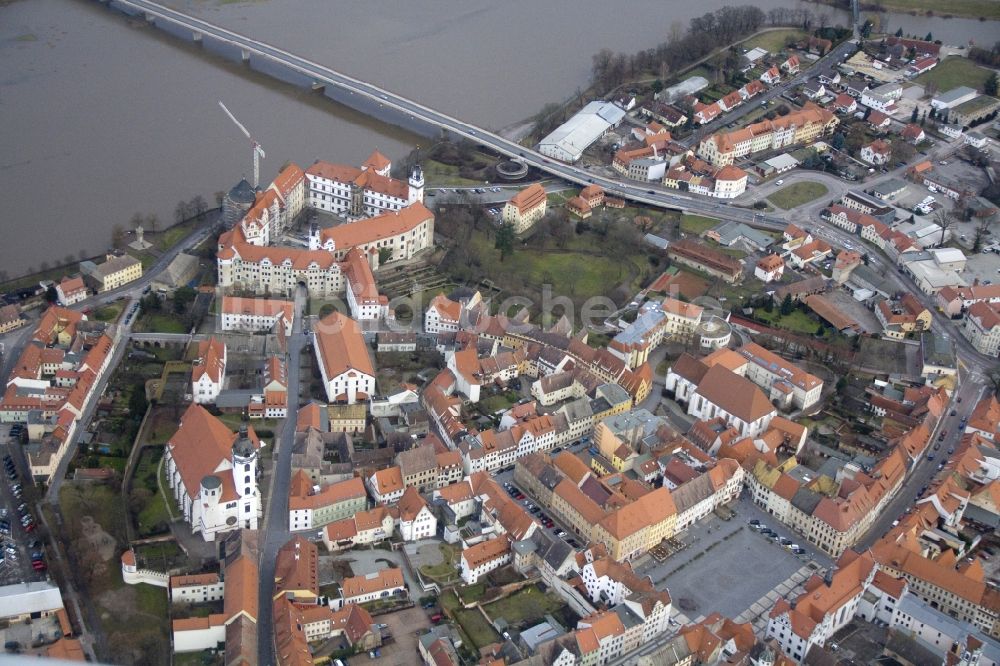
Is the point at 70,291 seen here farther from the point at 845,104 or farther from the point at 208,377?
the point at 845,104

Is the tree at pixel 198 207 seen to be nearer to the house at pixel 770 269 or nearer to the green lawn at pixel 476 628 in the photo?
the house at pixel 770 269

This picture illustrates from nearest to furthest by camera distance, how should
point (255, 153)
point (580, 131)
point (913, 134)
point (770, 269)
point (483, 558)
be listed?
point (483, 558) < point (770, 269) < point (255, 153) < point (580, 131) < point (913, 134)

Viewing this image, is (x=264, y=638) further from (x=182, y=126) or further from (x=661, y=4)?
(x=661, y=4)

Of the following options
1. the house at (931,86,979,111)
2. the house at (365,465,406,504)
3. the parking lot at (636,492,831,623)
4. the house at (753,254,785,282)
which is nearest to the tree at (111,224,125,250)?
the house at (365,465,406,504)

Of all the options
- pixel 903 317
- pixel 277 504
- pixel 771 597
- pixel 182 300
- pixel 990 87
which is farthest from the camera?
pixel 990 87

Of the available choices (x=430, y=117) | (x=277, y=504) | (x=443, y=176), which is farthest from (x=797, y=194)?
(x=277, y=504)

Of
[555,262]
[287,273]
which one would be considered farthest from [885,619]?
[287,273]

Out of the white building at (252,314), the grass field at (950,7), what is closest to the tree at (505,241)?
the white building at (252,314)
